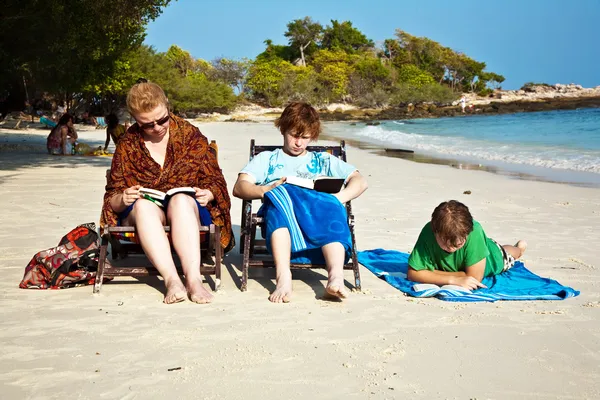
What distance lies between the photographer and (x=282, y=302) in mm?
4430

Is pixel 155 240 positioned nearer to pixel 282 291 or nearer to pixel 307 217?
pixel 282 291

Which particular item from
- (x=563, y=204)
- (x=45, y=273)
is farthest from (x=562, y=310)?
(x=563, y=204)

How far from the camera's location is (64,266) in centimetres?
471

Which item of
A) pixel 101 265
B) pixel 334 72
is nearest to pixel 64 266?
pixel 101 265

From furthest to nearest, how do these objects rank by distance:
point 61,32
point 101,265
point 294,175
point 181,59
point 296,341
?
1. point 181,59
2. point 61,32
3. point 294,175
4. point 101,265
5. point 296,341

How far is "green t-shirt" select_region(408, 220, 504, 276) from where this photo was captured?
4.64 metres

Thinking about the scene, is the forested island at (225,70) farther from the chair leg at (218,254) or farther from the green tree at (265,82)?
the chair leg at (218,254)

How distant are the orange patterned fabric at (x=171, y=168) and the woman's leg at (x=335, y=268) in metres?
0.90

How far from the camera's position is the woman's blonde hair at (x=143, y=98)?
4.59 metres

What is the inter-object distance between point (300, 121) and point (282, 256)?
3.15 ft

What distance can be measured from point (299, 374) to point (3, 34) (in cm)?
1182

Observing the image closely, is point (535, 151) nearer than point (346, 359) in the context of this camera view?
No

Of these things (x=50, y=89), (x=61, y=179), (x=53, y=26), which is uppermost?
(x=53, y=26)

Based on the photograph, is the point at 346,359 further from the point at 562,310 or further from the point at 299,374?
the point at 562,310
